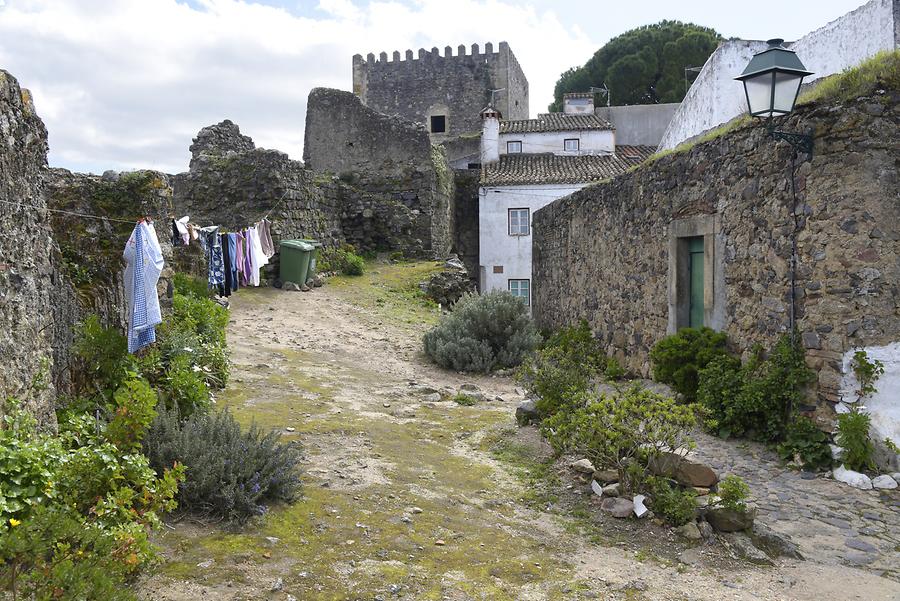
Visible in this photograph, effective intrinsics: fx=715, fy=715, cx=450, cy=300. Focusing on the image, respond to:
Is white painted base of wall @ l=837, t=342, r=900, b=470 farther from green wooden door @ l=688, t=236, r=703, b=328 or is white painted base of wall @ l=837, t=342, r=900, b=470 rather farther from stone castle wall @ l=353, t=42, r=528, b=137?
stone castle wall @ l=353, t=42, r=528, b=137

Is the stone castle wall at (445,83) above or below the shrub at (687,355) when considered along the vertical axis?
above

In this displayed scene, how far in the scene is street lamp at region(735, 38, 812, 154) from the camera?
5801mm

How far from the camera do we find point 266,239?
14789 mm

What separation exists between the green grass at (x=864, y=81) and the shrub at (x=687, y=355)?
8.49ft

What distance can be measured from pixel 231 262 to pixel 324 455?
8122 mm

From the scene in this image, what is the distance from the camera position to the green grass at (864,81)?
19.2 ft

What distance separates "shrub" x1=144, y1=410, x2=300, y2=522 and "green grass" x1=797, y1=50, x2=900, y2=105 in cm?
522

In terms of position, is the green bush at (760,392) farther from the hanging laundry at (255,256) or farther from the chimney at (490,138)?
the chimney at (490,138)

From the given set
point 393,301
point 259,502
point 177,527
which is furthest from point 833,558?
point 393,301

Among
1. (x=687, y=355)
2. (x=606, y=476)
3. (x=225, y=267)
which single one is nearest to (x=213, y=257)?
(x=225, y=267)

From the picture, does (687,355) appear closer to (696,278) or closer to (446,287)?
(696,278)

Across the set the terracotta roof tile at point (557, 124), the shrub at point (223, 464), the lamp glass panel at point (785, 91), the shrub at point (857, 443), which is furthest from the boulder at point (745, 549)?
the terracotta roof tile at point (557, 124)

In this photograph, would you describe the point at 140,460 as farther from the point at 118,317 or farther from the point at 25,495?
the point at 118,317

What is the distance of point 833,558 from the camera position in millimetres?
4281
